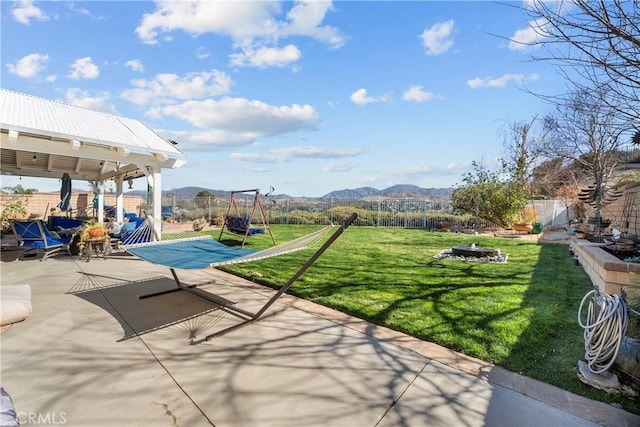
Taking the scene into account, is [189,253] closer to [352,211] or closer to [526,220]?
[352,211]

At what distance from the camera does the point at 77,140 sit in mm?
5953

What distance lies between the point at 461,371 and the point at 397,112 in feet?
37.1

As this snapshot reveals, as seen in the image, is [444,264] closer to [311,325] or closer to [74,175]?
[311,325]

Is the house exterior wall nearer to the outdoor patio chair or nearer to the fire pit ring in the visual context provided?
the outdoor patio chair

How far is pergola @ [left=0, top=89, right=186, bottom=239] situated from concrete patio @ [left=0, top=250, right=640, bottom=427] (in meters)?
3.35

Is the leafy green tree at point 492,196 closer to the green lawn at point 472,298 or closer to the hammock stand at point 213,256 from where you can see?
the green lawn at point 472,298

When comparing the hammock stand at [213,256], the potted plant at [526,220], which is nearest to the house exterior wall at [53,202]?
the hammock stand at [213,256]

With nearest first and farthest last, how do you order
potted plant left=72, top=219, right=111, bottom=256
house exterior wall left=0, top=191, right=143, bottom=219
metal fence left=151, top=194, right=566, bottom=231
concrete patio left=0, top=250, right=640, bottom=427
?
concrete patio left=0, top=250, right=640, bottom=427, potted plant left=72, top=219, right=111, bottom=256, house exterior wall left=0, top=191, right=143, bottom=219, metal fence left=151, top=194, right=566, bottom=231

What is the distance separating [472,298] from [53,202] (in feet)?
60.4

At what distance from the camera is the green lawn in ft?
9.50

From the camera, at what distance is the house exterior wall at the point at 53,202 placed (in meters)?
13.5

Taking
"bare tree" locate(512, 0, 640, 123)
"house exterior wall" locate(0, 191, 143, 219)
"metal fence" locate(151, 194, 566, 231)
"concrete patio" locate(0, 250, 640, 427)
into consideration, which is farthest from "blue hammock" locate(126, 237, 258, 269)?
"house exterior wall" locate(0, 191, 143, 219)

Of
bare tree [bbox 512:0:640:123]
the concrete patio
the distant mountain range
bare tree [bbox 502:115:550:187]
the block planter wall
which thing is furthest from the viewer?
bare tree [bbox 502:115:550:187]

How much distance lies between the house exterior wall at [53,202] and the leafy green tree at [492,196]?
668 inches
